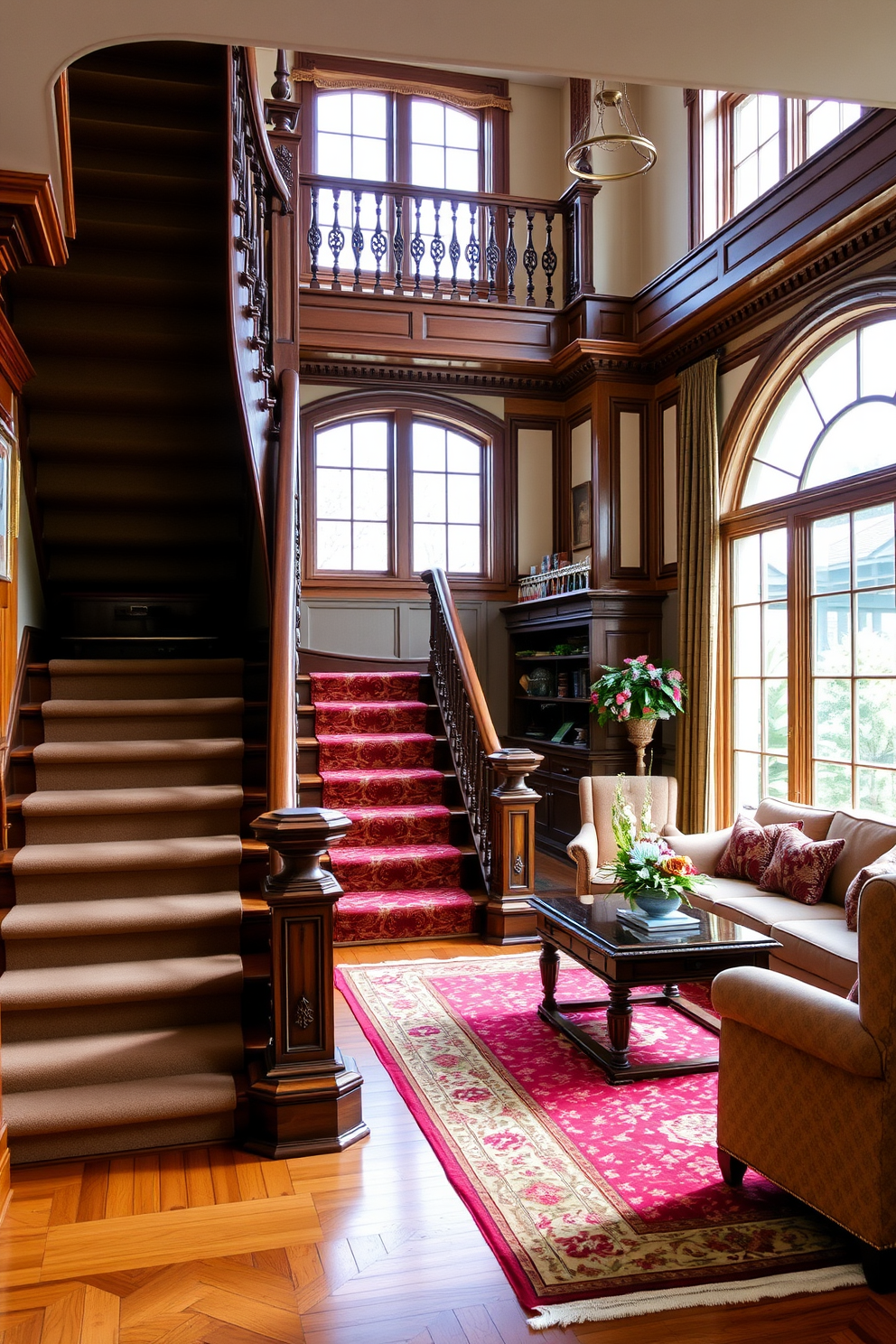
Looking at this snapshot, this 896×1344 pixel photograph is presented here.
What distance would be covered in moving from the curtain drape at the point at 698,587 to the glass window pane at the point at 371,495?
268 centimetres

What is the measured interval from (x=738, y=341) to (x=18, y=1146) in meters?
6.13

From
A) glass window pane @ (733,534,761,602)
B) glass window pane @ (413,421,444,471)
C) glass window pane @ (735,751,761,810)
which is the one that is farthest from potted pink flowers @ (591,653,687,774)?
glass window pane @ (413,421,444,471)

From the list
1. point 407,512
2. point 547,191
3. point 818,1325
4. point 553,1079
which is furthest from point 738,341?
point 818,1325

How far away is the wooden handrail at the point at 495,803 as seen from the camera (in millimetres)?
5629

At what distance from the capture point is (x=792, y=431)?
639 cm

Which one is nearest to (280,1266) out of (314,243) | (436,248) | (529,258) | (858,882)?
(858,882)

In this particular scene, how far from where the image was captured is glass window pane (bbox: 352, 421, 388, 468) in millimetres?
8898

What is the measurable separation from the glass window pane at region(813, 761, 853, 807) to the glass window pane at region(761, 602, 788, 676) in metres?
0.72

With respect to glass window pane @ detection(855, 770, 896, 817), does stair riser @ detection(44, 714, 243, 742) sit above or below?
above

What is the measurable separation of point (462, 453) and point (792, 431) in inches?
135

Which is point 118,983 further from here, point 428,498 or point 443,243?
point 443,243

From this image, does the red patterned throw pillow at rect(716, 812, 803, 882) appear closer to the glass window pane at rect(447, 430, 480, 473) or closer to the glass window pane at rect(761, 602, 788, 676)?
the glass window pane at rect(761, 602, 788, 676)

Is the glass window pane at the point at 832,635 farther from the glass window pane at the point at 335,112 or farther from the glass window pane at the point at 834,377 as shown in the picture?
the glass window pane at the point at 335,112

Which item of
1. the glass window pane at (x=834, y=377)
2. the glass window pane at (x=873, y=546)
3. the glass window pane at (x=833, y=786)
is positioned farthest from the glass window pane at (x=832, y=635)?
the glass window pane at (x=834, y=377)
